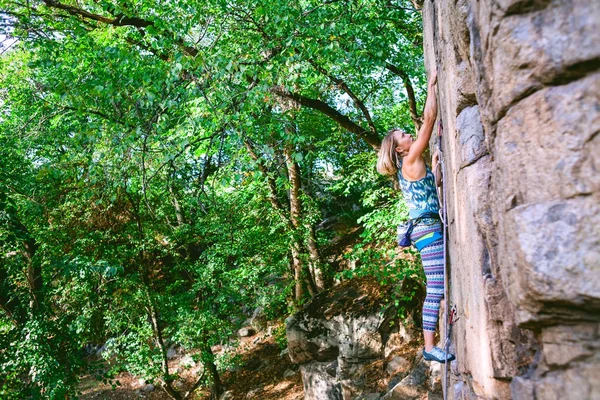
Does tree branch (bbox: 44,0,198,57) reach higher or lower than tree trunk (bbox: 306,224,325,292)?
higher

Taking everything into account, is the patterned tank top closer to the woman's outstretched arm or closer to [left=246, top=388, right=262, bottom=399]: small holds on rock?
the woman's outstretched arm

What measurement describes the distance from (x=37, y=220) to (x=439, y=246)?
827 cm

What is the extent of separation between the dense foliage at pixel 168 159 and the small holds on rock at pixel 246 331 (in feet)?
4.42

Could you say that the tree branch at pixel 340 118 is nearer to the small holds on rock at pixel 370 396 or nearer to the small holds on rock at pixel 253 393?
the small holds on rock at pixel 370 396

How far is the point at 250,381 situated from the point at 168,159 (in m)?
8.26

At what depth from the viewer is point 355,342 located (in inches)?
338

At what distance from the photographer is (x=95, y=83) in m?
5.05

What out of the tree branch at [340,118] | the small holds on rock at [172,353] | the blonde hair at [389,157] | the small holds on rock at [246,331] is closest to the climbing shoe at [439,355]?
the blonde hair at [389,157]

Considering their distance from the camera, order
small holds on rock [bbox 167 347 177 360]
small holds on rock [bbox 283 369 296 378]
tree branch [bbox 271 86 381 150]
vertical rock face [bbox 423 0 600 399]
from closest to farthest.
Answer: vertical rock face [bbox 423 0 600 399] < tree branch [bbox 271 86 381 150] < small holds on rock [bbox 283 369 296 378] < small holds on rock [bbox 167 347 177 360]

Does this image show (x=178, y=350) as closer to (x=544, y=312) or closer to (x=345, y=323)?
(x=345, y=323)

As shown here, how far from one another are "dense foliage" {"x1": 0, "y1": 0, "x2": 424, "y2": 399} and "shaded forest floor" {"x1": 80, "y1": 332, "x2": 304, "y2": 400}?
3.07 ft

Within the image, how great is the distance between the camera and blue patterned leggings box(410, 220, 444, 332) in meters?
3.80

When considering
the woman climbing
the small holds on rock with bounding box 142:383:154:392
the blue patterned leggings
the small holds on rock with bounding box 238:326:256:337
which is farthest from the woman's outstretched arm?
the small holds on rock with bounding box 142:383:154:392

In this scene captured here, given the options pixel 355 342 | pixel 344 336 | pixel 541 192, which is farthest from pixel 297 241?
pixel 541 192
